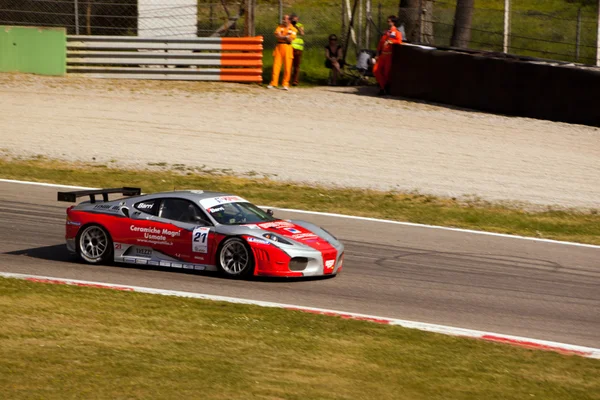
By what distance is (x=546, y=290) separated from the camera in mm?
11367

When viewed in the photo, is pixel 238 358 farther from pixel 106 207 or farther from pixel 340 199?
pixel 340 199

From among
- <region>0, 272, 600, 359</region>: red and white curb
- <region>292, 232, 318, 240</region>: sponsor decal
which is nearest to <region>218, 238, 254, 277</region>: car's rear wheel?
<region>292, 232, 318, 240</region>: sponsor decal

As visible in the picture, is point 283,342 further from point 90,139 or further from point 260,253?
point 90,139

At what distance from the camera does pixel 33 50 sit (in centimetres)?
2522

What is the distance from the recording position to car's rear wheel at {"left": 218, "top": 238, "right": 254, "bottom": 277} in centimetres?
1109

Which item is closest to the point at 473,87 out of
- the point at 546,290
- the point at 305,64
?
the point at 305,64

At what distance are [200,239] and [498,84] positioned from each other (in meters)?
12.9

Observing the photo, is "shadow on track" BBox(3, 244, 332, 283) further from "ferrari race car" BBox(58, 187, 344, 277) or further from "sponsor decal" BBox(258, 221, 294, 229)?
"sponsor decal" BBox(258, 221, 294, 229)

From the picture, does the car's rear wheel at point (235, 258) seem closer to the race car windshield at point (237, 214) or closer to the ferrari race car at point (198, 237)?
the ferrari race car at point (198, 237)

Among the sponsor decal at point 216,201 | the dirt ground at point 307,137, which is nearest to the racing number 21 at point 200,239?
the sponsor decal at point 216,201

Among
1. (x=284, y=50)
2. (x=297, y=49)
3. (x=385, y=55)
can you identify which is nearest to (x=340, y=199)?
(x=385, y=55)

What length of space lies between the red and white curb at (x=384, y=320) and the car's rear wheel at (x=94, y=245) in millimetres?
872

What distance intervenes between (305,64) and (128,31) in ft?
18.5

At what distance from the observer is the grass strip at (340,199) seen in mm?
15289
